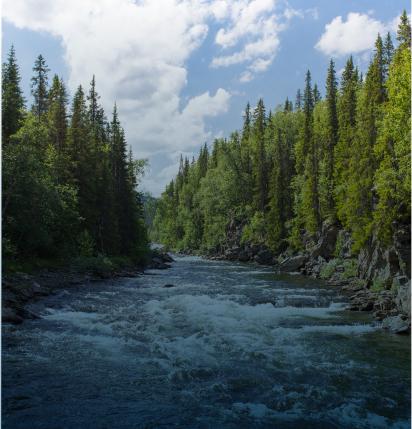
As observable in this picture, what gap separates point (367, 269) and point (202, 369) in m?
23.7

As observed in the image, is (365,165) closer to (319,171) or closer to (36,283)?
(319,171)

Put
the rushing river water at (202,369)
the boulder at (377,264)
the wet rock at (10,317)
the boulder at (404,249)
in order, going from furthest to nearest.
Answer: the boulder at (377,264) → the boulder at (404,249) → the wet rock at (10,317) → the rushing river water at (202,369)

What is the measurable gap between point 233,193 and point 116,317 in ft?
215

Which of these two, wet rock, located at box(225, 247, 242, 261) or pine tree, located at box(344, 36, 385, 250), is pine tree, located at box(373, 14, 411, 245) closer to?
pine tree, located at box(344, 36, 385, 250)

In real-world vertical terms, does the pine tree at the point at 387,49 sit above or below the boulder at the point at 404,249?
above

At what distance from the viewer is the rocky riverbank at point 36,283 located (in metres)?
17.9

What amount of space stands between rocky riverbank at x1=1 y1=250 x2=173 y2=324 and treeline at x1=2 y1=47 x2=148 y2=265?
7.75ft

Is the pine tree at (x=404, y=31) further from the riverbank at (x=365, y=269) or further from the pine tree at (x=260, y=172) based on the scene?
the pine tree at (x=260, y=172)

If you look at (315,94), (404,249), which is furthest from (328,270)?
(315,94)

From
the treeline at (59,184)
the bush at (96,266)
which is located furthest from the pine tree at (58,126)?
the bush at (96,266)

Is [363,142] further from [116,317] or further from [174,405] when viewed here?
[174,405]

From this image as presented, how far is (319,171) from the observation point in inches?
2138

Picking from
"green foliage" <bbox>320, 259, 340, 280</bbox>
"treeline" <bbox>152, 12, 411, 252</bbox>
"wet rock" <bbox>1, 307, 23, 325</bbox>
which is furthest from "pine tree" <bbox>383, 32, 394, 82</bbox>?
"wet rock" <bbox>1, 307, 23, 325</bbox>

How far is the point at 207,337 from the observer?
15.3 metres
